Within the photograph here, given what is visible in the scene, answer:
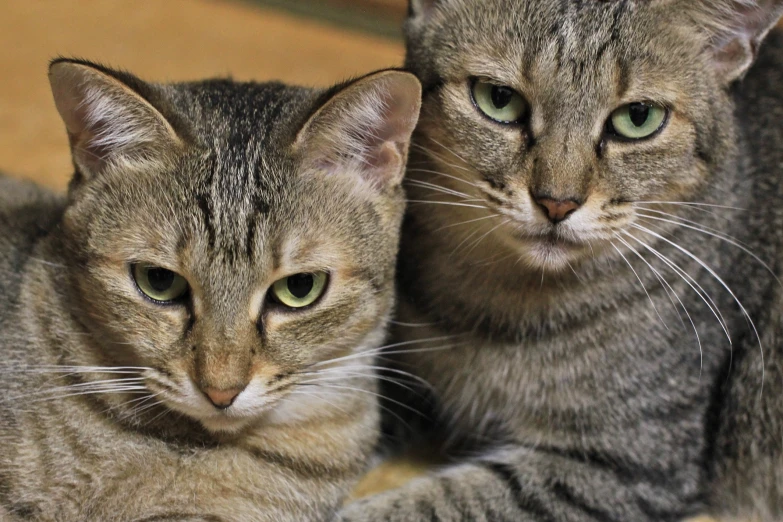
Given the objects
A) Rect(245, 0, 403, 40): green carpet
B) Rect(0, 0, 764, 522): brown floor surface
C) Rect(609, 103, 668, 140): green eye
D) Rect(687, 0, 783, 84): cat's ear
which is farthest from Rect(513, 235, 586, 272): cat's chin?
Rect(245, 0, 403, 40): green carpet

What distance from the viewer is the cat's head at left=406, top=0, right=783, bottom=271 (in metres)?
1.50

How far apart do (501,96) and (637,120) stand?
25cm

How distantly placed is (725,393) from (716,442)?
0.10 metres

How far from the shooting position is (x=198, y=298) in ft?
4.51

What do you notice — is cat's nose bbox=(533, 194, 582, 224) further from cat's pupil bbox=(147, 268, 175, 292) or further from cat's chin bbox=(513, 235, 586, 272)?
cat's pupil bbox=(147, 268, 175, 292)

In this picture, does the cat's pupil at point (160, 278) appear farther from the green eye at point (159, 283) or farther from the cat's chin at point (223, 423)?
the cat's chin at point (223, 423)

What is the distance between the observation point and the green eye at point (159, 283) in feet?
4.59

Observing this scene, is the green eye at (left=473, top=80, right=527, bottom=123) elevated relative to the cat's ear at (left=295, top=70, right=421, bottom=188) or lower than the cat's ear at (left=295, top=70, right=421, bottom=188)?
elevated

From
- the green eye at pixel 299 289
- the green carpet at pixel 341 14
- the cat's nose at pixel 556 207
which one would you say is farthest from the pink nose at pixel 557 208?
the green carpet at pixel 341 14

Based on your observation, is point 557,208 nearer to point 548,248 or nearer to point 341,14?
point 548,248

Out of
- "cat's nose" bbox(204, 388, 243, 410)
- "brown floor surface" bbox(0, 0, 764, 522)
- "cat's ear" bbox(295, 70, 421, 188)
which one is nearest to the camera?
"cat's nose" bbox(204, 388, 243, 410)

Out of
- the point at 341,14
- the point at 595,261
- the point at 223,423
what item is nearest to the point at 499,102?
the point at 595,261

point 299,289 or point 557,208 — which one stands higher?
point 557,208

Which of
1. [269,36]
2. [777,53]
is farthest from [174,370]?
[269,36]
